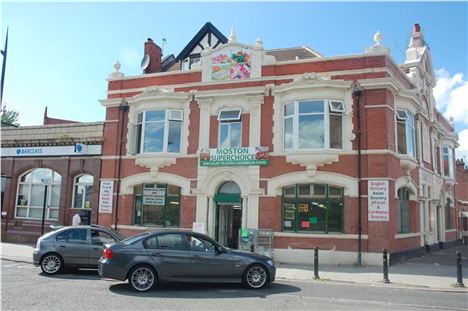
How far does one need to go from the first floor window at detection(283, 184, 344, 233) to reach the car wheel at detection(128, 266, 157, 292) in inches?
325

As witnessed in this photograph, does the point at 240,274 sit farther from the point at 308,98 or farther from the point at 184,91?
the point at 184,91

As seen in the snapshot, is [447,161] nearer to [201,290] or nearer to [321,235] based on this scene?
[321,235]

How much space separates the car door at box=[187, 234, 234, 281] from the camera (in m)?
9.91

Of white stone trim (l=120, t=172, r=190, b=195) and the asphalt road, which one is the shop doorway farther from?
the asphalt road

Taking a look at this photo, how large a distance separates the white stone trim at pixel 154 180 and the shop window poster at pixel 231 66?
4.94m

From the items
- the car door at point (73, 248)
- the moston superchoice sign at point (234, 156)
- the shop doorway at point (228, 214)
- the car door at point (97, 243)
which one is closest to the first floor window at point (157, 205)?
the shop doorway at point (228, 214)

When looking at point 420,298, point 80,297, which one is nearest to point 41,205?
point 80,297

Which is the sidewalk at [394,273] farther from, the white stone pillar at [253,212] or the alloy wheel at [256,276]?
the alloy wheel at [256,276]

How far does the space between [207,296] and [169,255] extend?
140cm

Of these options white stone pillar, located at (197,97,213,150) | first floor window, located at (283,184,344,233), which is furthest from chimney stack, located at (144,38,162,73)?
first floor window, located at (283,184,344,233)

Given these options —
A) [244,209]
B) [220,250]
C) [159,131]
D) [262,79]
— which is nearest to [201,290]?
[220,250]

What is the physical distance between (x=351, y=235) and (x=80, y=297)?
10.5m

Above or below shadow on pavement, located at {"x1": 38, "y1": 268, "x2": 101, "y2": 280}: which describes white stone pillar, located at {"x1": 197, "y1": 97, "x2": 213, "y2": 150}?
above

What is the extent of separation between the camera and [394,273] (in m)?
13.6
